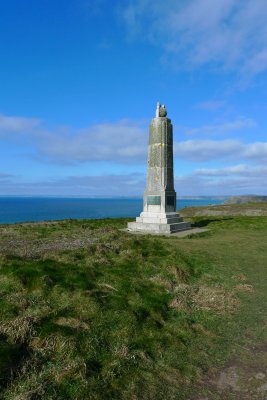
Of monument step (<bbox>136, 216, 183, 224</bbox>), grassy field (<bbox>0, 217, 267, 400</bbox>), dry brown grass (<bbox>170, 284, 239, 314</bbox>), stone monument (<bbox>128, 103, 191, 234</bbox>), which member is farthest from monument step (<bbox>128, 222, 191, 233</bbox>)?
dry brown grass (<bbox>170, 284, 239, 314</bbox>)

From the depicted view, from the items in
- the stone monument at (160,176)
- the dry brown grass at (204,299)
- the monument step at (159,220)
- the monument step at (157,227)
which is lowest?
the dry brown grass at (204,299)

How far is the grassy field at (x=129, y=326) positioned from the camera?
19.5 feet

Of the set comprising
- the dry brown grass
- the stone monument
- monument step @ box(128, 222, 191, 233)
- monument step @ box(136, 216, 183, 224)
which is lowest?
the dry brown grass

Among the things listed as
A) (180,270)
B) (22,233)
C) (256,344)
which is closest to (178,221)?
(22,233)

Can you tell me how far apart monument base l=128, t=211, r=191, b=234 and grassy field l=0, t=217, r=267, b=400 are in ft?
30.9

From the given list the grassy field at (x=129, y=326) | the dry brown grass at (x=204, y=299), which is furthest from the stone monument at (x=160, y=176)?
the dry brown grass at (x=204, y=299)

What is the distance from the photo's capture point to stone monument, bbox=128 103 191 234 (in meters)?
25.9

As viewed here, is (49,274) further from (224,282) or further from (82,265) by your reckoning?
(224,282)

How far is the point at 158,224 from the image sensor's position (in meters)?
24.3

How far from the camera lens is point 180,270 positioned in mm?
12703

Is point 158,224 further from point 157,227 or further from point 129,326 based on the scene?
point 129,326

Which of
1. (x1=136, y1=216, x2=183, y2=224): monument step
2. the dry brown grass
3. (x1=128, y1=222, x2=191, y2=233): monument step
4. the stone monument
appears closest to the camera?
the dry brown grass

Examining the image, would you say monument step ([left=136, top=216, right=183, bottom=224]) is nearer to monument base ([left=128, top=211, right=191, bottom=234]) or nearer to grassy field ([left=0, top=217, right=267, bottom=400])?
monument base ([left=128, top=211, right=191, bottom=234])

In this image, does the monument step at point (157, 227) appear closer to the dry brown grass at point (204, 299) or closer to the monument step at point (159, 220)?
the monument step at point (159, 220)
